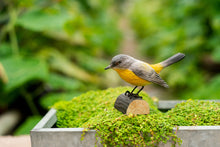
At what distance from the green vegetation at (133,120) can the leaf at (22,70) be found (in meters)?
1.27

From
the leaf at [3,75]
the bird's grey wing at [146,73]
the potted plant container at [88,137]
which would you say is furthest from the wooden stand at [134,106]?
the leaf at [3,75]

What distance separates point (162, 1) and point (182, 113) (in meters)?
9.28

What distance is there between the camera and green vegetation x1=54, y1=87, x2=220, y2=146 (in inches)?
77.8

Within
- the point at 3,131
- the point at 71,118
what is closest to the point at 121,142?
the point at 71,118

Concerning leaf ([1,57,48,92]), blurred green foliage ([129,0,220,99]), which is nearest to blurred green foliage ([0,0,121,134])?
leaf ([1,57,48,92])

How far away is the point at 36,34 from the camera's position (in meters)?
4.85

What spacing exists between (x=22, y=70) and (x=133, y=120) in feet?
7.67

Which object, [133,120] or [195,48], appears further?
[195,48]

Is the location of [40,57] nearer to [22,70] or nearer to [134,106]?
[22,70]

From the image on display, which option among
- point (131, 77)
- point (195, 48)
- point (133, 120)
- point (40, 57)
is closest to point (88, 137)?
point (133, 120)

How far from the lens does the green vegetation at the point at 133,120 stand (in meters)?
1.98

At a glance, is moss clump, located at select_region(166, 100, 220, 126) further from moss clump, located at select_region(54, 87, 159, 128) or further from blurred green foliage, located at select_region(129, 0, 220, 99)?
blurred green foliage, located at select_region(129, 0, 220, 99)

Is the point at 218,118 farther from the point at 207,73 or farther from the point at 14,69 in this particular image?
the point at 207,73

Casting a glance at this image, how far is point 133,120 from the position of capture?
203 cm
